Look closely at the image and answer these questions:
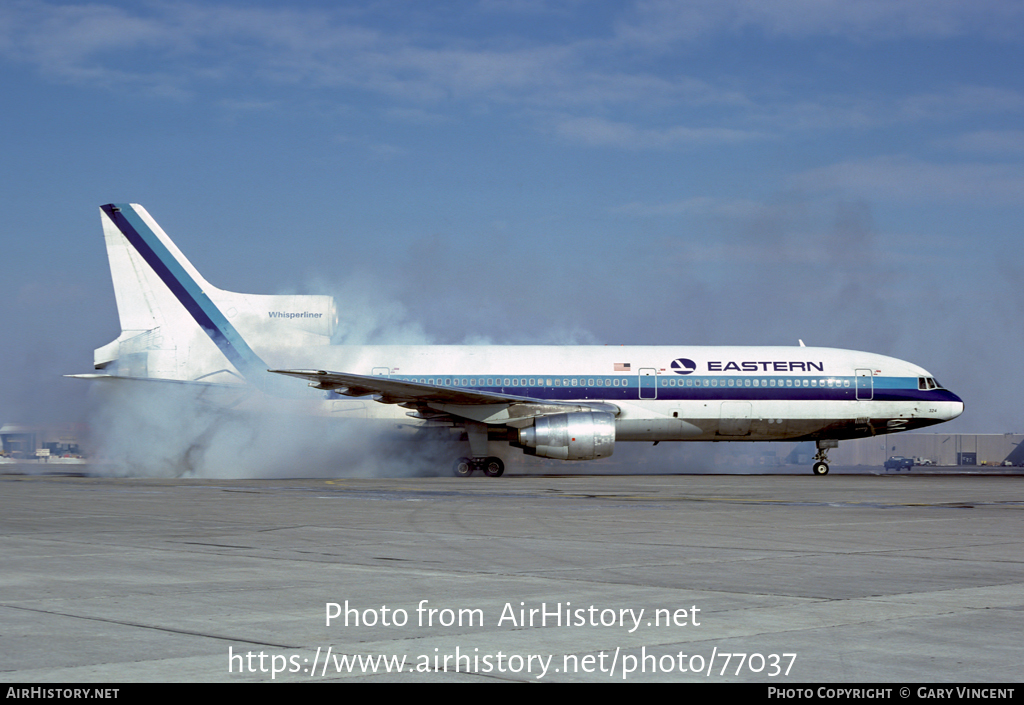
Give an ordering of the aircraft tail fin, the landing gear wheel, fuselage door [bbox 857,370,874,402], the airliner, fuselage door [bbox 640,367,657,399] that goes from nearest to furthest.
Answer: the landing gear wheel, the airliner, fuselage door [bbox 640,367,657,399], the aircraft tail fin, fuselage door [bbox 857,370,874,402]

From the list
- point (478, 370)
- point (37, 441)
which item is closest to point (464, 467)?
point (478, 370)

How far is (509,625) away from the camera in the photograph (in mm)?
7184

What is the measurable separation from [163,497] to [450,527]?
9980 mm

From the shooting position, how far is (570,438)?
1321 inches

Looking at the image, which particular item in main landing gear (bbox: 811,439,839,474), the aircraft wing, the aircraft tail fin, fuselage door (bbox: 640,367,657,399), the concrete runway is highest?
the aircraft tail fin

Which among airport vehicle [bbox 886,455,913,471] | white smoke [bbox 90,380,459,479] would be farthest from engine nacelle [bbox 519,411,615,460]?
airport vehicle [bbox 886,455,913,471]

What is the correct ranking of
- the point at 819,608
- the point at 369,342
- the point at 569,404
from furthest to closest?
the point at 369,342 → the point at 569,404 → the point at 819,608

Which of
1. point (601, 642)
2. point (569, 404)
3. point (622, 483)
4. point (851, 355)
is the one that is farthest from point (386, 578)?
point (851, 355)

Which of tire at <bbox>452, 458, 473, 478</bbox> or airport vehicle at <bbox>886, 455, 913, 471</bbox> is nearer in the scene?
tire at <bbox>452, 458, 473, 478</bbox>

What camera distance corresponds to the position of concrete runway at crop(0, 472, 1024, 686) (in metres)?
5.93

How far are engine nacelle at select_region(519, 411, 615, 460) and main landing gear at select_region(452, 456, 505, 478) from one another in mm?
2433

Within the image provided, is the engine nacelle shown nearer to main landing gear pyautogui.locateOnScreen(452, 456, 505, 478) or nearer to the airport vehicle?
main landing gear pyautogui.locateOnScreen(452, 456, 505, 478)

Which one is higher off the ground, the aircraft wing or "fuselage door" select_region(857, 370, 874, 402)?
"fuselage door" select_region(857, 370, 874, 402)
